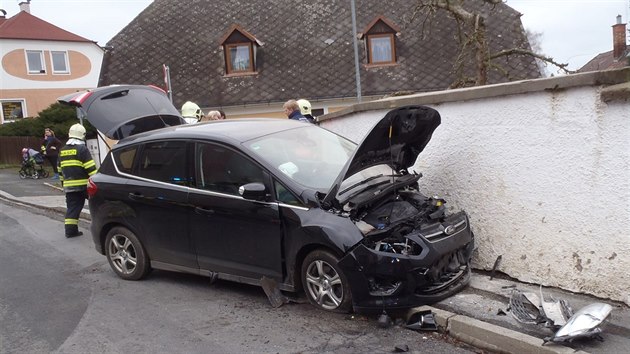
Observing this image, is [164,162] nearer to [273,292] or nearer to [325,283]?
[273,292]

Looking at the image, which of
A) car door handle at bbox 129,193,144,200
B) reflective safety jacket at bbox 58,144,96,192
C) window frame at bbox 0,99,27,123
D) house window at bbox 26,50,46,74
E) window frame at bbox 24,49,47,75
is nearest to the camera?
car door handle at bbox 129,193,144,200

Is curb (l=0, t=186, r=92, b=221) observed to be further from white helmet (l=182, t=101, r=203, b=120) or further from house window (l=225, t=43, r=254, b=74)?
house window (l=225, t=43, r=254, b=74)

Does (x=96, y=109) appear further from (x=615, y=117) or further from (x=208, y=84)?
(x=208, y=84)

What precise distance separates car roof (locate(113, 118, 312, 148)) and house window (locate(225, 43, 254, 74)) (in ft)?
50.5

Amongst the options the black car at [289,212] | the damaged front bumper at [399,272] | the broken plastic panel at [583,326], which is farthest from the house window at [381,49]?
the broken plastic panel at [583,326]

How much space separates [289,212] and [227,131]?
4.22 ft

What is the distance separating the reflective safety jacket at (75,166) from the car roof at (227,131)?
278 centimetres

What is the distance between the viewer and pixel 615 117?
439cm

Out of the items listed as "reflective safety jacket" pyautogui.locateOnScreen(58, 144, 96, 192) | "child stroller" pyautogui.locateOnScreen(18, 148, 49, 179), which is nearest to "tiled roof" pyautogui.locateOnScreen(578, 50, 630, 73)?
"reflective safety jacket" pyautogui.locateOnScreen(58, 144, 96, 192)

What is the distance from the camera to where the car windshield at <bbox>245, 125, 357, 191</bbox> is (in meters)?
5.12

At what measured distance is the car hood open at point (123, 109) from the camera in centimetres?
747

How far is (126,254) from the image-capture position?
6.32m

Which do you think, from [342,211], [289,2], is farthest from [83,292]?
[289,2]

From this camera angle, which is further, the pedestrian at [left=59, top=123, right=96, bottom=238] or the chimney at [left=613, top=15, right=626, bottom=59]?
the chimney at [left=613, top=15, right=626, bottom=59]
